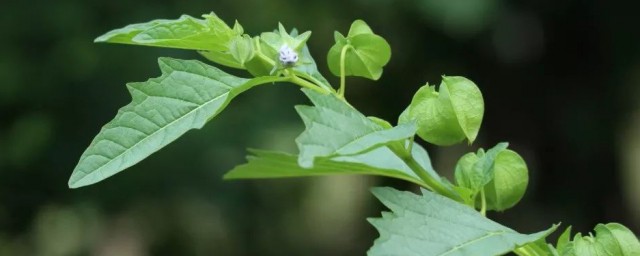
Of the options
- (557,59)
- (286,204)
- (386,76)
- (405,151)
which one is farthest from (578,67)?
(405,151)

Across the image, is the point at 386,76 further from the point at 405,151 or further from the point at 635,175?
the point at 405,151

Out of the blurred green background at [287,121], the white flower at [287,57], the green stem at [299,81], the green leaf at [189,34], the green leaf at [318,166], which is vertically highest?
the green leaf at [189,34]

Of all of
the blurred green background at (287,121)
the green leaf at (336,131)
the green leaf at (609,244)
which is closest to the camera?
the green leaf at (336,131)

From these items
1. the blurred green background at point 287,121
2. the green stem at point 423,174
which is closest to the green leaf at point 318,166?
the green stem at point 423,174

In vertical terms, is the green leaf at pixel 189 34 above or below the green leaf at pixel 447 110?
above

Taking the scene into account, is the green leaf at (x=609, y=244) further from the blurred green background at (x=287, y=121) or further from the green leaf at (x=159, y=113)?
the blurred green background at (x=287, y=121)

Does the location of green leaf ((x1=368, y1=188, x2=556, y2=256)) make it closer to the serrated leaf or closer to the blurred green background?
the serrated leaf
